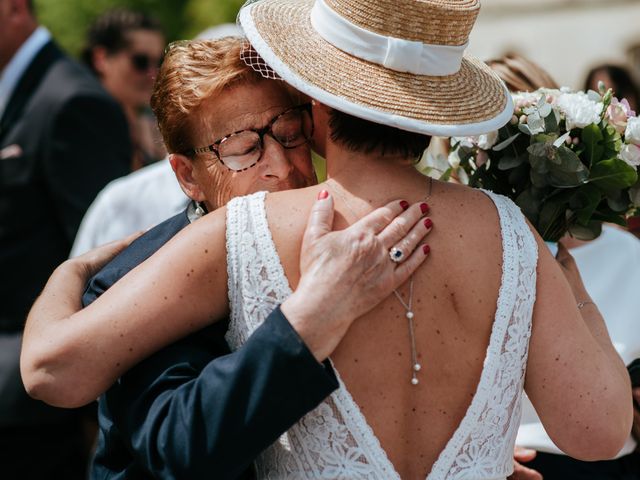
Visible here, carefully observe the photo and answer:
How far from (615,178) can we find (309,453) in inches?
47.5

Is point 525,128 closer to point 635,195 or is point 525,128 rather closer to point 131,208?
point 635,195

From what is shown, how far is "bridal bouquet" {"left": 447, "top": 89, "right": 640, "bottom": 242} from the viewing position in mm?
2643

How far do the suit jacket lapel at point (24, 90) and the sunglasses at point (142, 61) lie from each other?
164 centimetres

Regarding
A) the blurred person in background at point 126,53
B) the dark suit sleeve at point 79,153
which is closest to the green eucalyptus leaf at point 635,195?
the dark suit sleeve at point 79,153

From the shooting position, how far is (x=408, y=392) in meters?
2.12

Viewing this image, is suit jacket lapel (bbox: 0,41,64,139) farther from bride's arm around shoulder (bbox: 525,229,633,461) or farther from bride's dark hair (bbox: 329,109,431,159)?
bride's arm around shoulder (bbox: 525,229,633,461)

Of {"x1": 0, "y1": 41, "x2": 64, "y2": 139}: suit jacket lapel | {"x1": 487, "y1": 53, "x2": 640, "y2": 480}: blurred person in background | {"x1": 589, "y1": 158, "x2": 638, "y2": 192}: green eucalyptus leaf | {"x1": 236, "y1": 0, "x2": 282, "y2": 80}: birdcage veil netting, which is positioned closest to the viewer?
{"x1": 236, "y1": 0, "x2": 282, "y2": 80}: birdcage veil netting

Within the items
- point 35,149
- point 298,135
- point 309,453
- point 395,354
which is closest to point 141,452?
point 309,453

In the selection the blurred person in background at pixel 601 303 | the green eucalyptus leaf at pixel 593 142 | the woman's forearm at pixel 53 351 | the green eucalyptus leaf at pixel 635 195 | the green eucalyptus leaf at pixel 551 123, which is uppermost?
the green eucalyptus leaf at pixel 551 123

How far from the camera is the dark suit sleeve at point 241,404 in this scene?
1996 mm

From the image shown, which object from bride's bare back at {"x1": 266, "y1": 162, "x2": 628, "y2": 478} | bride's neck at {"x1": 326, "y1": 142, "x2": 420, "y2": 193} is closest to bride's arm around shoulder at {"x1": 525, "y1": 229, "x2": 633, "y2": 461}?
bride's bare back at {"x1": 266, "y1": 162, "x2": 628, "y2": 478}

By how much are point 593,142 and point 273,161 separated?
0.92 meters

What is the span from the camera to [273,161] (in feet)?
7.98

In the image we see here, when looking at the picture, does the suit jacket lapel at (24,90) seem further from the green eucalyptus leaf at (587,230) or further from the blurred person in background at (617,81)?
the green eucalyptus leaf at (587,230)
